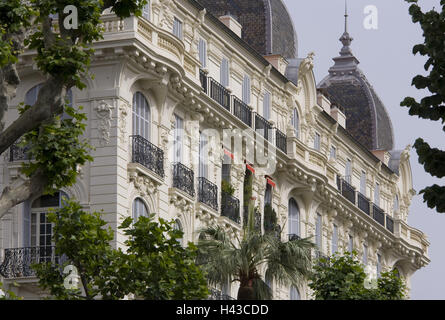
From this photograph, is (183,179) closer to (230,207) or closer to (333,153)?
(230,207)

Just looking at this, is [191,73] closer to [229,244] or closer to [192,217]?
[192,217]

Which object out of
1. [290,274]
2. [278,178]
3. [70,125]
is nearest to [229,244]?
[290,274]

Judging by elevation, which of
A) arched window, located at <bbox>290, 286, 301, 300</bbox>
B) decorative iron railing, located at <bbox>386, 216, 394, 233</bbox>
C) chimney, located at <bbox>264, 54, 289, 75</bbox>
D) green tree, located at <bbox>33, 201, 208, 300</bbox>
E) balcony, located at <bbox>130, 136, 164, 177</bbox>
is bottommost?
green tree, located at <bbox>33, 201, 208, 300</bbox>

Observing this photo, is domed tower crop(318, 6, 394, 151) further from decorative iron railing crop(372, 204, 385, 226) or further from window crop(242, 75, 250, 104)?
window crop(242, 75, 250, 104)

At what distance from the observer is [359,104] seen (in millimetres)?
65562

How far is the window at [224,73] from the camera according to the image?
4597cm

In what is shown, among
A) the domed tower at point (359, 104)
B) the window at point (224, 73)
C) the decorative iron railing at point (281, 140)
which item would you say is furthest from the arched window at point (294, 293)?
the domed tower at point (359, 104)

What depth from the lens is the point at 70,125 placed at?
27.2 meters

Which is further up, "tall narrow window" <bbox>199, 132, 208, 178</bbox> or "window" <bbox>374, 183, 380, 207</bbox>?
"window" <bbox>374, 183, 380, 207</bbox>

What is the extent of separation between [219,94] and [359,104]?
21.5m

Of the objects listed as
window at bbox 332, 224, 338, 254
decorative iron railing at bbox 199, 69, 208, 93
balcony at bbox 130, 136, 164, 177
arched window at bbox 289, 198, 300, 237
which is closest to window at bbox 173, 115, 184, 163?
balcony at bbox 130, 136, 164, 177

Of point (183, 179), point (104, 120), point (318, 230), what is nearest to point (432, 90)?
point (104, 120)

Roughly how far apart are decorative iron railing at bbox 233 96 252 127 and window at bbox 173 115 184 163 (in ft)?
12.1

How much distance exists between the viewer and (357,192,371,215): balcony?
59.0 meters
